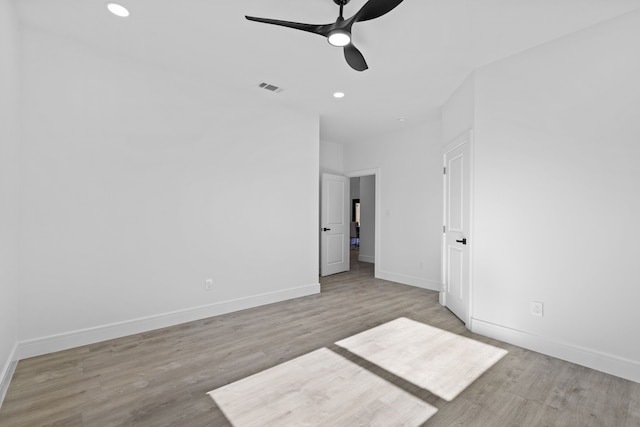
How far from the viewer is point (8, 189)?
224cm

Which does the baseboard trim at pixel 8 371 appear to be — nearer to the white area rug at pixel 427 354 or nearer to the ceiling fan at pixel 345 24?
the white area rug at pixel 427 354

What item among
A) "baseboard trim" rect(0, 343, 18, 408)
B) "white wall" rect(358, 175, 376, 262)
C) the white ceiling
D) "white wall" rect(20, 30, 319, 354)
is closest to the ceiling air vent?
the white ceiling

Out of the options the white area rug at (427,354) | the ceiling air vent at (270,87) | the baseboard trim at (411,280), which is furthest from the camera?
the baseboard trim at (411,280)

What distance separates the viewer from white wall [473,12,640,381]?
7.68 ft

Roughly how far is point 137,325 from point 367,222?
19.7 feet

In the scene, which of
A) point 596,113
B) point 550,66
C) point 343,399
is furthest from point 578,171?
point 343,399

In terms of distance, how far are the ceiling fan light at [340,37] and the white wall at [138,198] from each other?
82.4 inches

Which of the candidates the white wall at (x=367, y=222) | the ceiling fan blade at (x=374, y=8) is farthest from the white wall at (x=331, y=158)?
the ceiling fan blade at (x=374, y=8)

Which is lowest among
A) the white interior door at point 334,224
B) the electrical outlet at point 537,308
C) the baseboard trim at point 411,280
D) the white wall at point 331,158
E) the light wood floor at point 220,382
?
the light wood floor at point 220,382

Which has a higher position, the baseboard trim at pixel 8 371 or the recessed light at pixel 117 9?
the recessed light at pixel 117 9

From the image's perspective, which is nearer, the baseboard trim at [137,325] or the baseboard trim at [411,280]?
the baseboard trim at [137,325]

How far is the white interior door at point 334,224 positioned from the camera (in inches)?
236

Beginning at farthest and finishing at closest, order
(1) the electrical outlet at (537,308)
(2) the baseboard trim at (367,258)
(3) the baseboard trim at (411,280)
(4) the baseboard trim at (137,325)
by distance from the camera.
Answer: (2) the baseboard trim at (367,258)
(3) the baseboard trim at (411,280)
(1) the electrical outlet at (537,308)
(4) the baseboard trim at (137,325)

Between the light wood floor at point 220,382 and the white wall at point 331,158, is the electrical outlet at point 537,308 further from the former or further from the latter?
the white wall at point 331,158
